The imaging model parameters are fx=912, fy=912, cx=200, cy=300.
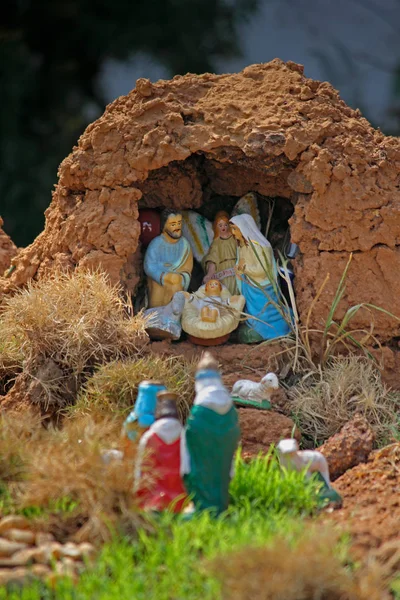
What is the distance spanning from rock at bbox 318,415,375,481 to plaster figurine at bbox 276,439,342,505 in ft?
2.24

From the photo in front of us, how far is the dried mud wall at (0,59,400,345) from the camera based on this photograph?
7.32m

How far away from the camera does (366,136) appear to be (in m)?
7.55

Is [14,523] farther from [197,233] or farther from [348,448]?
[197,233]

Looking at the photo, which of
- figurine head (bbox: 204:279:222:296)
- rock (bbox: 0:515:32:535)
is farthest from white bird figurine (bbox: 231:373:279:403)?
rock (bbox: 0:515:32:535)

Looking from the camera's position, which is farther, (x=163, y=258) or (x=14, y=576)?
(x=163, y=258)

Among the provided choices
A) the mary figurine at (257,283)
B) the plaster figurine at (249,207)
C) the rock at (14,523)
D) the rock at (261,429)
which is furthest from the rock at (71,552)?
the plaster figurine at (249,207)

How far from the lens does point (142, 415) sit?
5.02 metres

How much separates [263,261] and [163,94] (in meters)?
1.68

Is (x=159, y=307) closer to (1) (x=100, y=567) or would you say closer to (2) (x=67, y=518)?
(2) (x=67, y=518)

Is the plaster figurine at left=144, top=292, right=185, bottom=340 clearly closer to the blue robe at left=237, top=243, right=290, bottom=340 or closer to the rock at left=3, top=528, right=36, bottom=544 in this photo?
the blue robe at left=237, top=243, right=290, bottom=340

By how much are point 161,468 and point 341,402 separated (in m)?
2.38

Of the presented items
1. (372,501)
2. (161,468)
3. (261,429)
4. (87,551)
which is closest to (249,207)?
(261,429)

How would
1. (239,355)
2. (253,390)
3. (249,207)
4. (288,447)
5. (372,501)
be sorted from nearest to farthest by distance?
(288,447) < (372,501) < (253,390) < (239,355) < (249,207)

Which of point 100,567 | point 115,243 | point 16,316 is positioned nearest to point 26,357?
point 16,316
